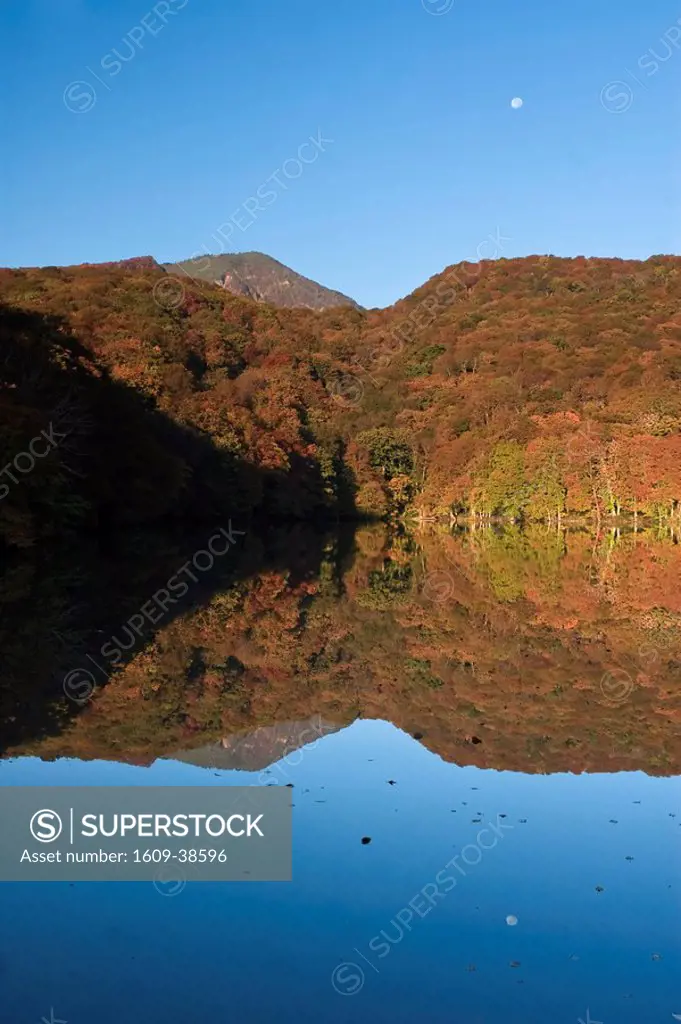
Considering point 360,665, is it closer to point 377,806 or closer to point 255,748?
point 255,748

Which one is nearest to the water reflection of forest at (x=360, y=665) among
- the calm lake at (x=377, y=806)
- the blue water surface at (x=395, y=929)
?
the calm lake at (x=377, y=806)

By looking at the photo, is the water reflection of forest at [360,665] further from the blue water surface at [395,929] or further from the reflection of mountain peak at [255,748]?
the blue water surface at [395,929]

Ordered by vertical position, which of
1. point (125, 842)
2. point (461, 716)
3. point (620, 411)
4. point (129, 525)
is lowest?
point (125, 842)

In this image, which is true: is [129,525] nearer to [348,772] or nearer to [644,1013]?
[348,772]

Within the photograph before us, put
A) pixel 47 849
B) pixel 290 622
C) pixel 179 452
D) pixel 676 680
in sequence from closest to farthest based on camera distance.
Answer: pixel 47 849 < pixel 676 680 < pixel 290 622 < pixel 179 452

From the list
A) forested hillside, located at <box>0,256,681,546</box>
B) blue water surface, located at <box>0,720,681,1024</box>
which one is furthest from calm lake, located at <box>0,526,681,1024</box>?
forested hillside, located at <box>0,256,681,546</box>

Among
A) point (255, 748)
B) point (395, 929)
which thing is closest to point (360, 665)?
point (255, 748)

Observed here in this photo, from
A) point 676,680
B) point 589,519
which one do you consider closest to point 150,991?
point 676,680
